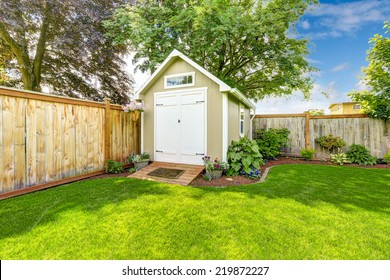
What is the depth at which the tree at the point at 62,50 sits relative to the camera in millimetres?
7152

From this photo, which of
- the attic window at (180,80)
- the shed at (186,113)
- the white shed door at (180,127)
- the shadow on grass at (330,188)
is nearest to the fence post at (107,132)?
the shed at (186,113)

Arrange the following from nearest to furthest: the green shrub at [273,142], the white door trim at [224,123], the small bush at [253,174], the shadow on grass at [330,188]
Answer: the shadow on grass at [330,188] → the small bush at [253,174] → the white door trim at [224,123] → the green shrub at [273,142]

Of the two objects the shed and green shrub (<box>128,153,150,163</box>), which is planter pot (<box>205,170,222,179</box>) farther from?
green shrub (<box>128,153,150,163</box>)

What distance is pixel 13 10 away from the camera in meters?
6.40

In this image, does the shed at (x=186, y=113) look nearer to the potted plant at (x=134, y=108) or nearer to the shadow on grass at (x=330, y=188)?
the potted plant at (x=134, y=108)

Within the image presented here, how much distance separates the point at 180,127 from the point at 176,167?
1.22 m

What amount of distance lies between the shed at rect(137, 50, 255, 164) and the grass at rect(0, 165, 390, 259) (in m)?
1.74

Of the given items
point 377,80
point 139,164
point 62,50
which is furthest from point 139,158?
point 377,80

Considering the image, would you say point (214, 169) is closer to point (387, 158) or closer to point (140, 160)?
point (140, 160)

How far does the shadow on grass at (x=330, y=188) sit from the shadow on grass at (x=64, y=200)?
4.40 feet

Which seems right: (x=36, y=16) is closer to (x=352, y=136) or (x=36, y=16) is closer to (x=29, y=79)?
(x=29, y=79)
